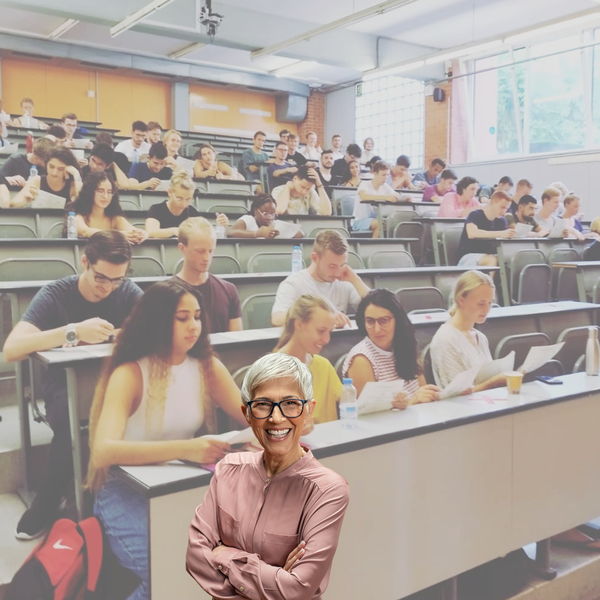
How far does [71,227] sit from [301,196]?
2.87 metres

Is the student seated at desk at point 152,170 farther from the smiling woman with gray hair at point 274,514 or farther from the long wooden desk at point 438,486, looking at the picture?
the smiling woman with gray hair at point 274,514

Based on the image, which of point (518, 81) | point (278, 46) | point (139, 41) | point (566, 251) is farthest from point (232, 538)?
point (139, 41)

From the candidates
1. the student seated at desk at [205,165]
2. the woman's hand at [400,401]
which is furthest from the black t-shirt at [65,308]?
the student seated at desk at [205,165]

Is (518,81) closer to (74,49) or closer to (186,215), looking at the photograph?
(74,49)

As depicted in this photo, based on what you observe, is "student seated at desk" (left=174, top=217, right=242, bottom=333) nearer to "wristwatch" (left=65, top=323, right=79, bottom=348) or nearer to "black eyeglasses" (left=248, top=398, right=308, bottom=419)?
"wristwatch" (left=65, top=323, right=79, bottom=348)

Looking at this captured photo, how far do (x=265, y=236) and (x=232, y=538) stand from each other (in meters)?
3.34

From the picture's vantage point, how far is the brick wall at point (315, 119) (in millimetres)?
14328

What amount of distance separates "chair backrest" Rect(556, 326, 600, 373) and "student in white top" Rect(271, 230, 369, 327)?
4.37 feet

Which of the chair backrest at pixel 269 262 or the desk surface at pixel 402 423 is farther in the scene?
the chair backrest at pixel 269 262

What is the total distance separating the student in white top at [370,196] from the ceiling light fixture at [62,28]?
5.46m

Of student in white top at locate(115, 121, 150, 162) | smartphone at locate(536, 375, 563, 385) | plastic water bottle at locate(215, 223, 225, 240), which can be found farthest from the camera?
student in white top at locate(115, 121, 150, 162)

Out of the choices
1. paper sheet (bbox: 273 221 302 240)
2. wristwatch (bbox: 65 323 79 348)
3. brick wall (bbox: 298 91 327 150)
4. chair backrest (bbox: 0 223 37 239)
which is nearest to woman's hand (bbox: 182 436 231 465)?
wristwatch (bbox: 65 323 79 348)

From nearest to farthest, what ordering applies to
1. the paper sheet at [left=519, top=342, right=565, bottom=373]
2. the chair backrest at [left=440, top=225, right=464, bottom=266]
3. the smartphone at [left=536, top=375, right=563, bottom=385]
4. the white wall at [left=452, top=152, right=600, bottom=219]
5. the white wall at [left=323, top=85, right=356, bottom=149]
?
the smartphone at [left=536, top=375, right=563, bottom=385]
the paper sheet at [left=519, top=342, right=565, bottom=373]
the chair backrest at [left=440, top=225, right=464, bottom=266]
the white wall at [left=452, top=152, right=600, bottom=219]
the white wall at [left=323, top=85, right=356, bottom=149]

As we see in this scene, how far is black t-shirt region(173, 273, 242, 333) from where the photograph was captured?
97.4 inches
